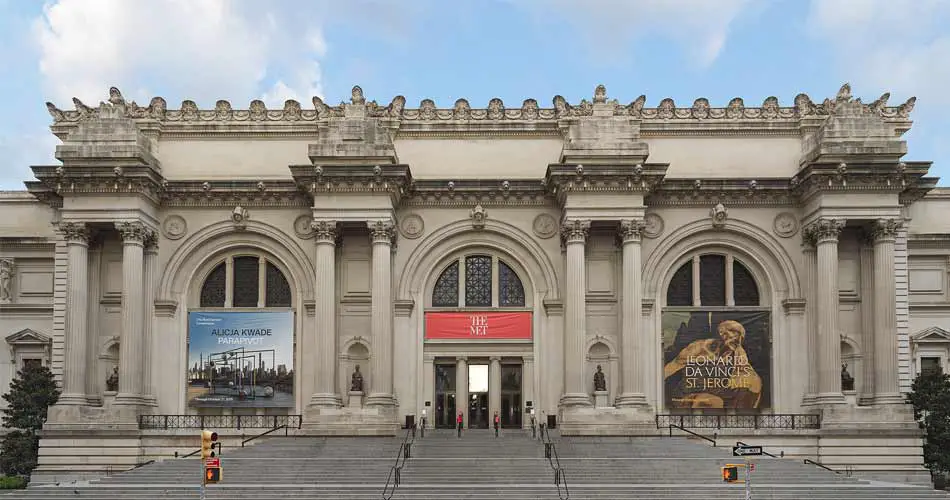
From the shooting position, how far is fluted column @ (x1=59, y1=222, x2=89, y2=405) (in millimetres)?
48156

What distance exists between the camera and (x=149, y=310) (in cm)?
5041

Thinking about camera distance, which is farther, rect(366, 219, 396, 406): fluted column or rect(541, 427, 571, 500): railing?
rect(366, 219, 396, 406): fluted column

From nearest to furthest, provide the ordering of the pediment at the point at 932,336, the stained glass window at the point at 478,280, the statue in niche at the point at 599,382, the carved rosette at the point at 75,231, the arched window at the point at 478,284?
1. the carved rosette at the point at 75,231
2. the statue in niche at the point at 599,382
3. the arched window at the point at 478,284
4. the stained glass window at the point at 478,280
5. the pediment at the point at 932,336

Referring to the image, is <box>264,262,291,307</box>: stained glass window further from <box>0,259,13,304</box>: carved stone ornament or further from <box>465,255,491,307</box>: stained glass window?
<box>0,259,13,304</box>: carved stone ornament

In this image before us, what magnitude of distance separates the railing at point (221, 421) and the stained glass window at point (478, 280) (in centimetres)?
918

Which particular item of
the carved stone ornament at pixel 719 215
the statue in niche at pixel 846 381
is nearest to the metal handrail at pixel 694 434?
the statue in niche at pixel 846 381

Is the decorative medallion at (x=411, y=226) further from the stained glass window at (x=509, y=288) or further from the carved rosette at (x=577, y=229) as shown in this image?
the carved rosette at (x=577, y=229)

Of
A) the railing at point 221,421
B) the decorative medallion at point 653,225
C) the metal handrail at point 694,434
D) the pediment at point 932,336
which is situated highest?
the decorative medallion at point 653,225

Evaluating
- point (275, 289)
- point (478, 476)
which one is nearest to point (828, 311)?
point (478, 476)

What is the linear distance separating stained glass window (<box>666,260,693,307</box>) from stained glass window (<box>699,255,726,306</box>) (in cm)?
45

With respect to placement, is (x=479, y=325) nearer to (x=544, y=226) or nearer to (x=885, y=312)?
(x=544, y=226)

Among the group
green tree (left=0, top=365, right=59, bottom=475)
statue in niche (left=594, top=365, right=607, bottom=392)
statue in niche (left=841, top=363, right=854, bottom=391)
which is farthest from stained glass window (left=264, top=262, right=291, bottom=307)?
statue in niche (left=841, top=363, right=854, bottom=391)

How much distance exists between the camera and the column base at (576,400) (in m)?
48.0

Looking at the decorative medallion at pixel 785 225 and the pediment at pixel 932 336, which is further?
the pediment at pixel 932 336
